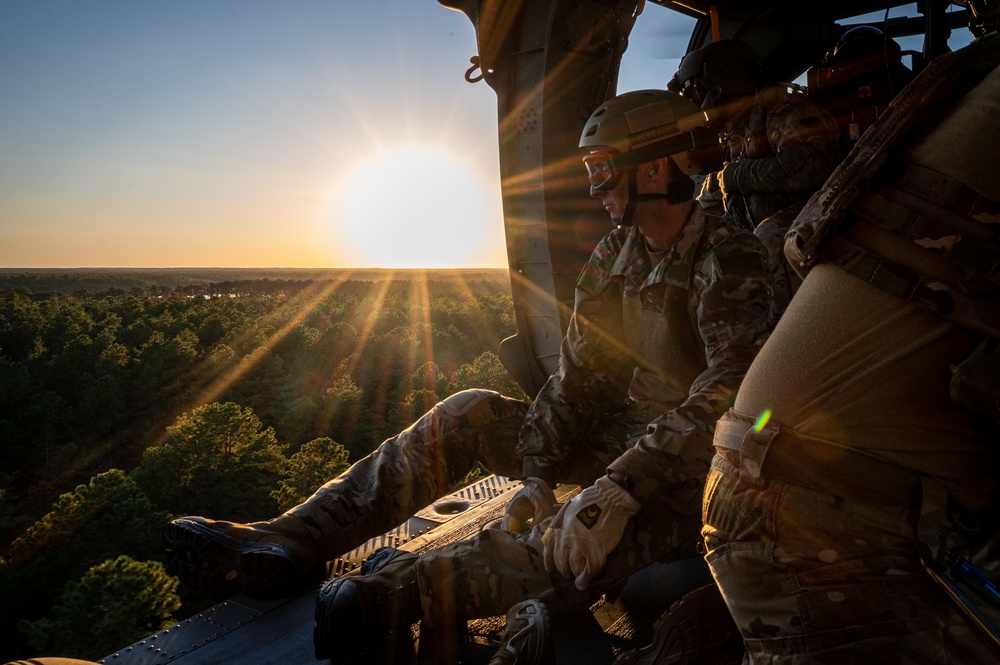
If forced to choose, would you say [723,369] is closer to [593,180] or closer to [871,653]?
[593,180]

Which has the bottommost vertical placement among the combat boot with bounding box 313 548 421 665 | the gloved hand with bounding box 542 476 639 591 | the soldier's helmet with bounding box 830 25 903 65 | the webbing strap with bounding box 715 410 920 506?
the combat boot with bounding box 313 548 421 665

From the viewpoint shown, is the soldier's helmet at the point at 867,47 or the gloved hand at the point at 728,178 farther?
the soldier's helmet at the point at 867,47

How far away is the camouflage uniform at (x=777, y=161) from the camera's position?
320cm

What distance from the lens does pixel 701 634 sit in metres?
1.37

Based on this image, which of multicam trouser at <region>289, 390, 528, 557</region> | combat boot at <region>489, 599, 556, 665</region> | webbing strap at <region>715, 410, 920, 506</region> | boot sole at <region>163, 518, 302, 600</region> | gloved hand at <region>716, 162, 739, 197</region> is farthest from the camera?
gloved hand at <region>716, 162, 739, 197</region>

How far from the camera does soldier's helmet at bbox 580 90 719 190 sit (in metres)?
2.21

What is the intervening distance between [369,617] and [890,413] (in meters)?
1.51

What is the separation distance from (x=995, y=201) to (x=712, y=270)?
1.25 meters

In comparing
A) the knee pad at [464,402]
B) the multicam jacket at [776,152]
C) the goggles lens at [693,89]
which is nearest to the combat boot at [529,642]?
the knee pad at [464,402]

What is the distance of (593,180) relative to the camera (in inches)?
89.8

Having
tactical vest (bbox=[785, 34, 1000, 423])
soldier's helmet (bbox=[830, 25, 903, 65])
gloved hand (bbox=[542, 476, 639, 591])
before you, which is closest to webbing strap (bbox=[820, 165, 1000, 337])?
tactical vest (bbox=[785, 34, 1000, 423])

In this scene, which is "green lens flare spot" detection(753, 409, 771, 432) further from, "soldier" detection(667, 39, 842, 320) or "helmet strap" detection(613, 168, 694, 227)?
"soldier" detection(667, 39, 842, 320)

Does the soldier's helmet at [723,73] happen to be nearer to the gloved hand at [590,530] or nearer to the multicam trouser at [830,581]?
the gloved hand at [590,530]

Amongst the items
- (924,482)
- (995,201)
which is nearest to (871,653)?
(924,482)
